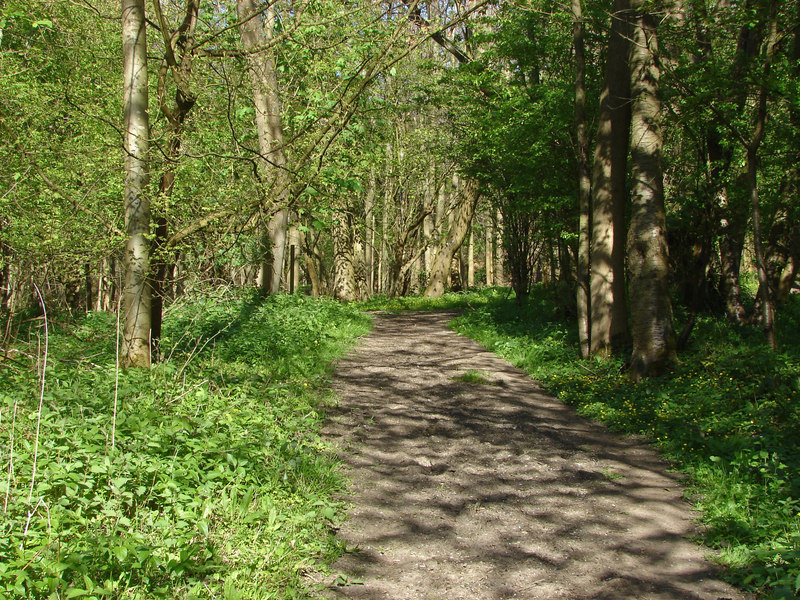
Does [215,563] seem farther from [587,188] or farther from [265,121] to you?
[265,121]

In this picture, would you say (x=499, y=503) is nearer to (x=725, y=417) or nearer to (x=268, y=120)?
(x=725, y=417)

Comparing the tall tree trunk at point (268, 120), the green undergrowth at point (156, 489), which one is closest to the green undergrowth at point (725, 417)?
the green undergrowth at point (156, 489)

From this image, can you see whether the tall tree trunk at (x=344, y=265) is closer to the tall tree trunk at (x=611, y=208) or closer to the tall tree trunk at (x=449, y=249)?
the tall tree trunk at (x=449, y=249)

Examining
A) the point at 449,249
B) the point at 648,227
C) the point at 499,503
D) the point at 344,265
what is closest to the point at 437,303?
the point at 449,249

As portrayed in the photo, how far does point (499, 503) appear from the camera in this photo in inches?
230

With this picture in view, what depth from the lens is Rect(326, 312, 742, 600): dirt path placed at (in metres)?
4.45

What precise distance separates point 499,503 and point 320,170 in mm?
4263

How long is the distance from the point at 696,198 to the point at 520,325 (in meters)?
4.65

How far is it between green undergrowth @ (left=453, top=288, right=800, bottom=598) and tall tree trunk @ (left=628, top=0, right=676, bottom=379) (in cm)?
48

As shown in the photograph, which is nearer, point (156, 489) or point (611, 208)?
point (156, 489)

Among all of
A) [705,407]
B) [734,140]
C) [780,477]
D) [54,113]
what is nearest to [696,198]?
[734,140]

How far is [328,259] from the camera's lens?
49.4 meters

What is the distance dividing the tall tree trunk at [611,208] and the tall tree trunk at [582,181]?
0.18 m

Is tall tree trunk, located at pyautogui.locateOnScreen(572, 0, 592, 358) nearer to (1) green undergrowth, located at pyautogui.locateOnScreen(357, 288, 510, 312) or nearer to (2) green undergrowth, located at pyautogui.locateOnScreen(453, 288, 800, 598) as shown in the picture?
(2) green undergrowth, located at pyautogui.locateOnScreen(453, 288, 800, 598)
